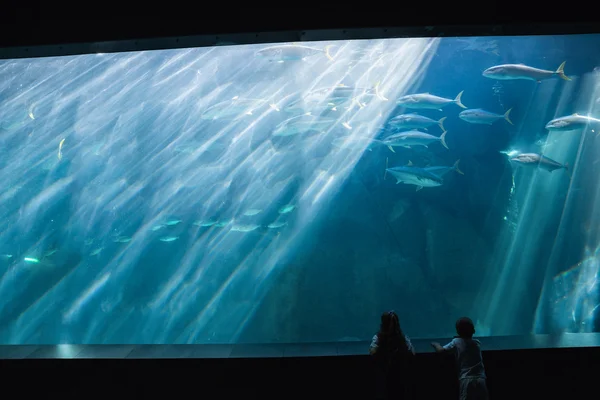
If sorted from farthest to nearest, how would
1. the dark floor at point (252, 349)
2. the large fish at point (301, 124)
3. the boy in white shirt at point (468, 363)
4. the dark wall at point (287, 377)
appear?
the large fish at point (301, 124) < the dark floor at point (252, 349) < the dark wall at point (287, 377) < the boy in white shirt at point (468, 363)

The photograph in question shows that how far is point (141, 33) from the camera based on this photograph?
11.0 ft

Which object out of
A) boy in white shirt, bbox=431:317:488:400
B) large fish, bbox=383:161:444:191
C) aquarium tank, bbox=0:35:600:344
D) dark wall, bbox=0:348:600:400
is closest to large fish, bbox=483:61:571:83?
aquarium tank, bbox=0:35:600:344

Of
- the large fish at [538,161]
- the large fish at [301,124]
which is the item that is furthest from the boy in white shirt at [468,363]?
the large fish at [301,124]

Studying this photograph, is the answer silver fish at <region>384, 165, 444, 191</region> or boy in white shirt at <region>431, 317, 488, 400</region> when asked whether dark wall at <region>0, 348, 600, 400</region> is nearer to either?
boy in white shirt at <region>431, 317, 488, 400</region>

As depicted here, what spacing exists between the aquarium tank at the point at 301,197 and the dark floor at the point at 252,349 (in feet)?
10.8

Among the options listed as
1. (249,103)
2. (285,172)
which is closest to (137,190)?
(285,172)

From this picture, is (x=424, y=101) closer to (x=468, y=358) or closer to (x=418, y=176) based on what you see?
(x=418, y=176)

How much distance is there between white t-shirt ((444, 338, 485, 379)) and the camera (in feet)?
7.39

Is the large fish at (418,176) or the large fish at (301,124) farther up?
the large fish at (301,124)

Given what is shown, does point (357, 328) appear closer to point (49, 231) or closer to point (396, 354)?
point (396, 354)

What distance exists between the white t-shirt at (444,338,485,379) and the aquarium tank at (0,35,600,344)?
13.2 ft

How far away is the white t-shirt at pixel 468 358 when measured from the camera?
7.39 ft

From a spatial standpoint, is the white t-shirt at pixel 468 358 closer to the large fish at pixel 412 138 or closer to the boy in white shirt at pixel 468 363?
the boy in white shirt at pixel 468 363

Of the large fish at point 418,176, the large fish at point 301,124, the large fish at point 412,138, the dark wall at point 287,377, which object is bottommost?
the dark wall at point 287,377
